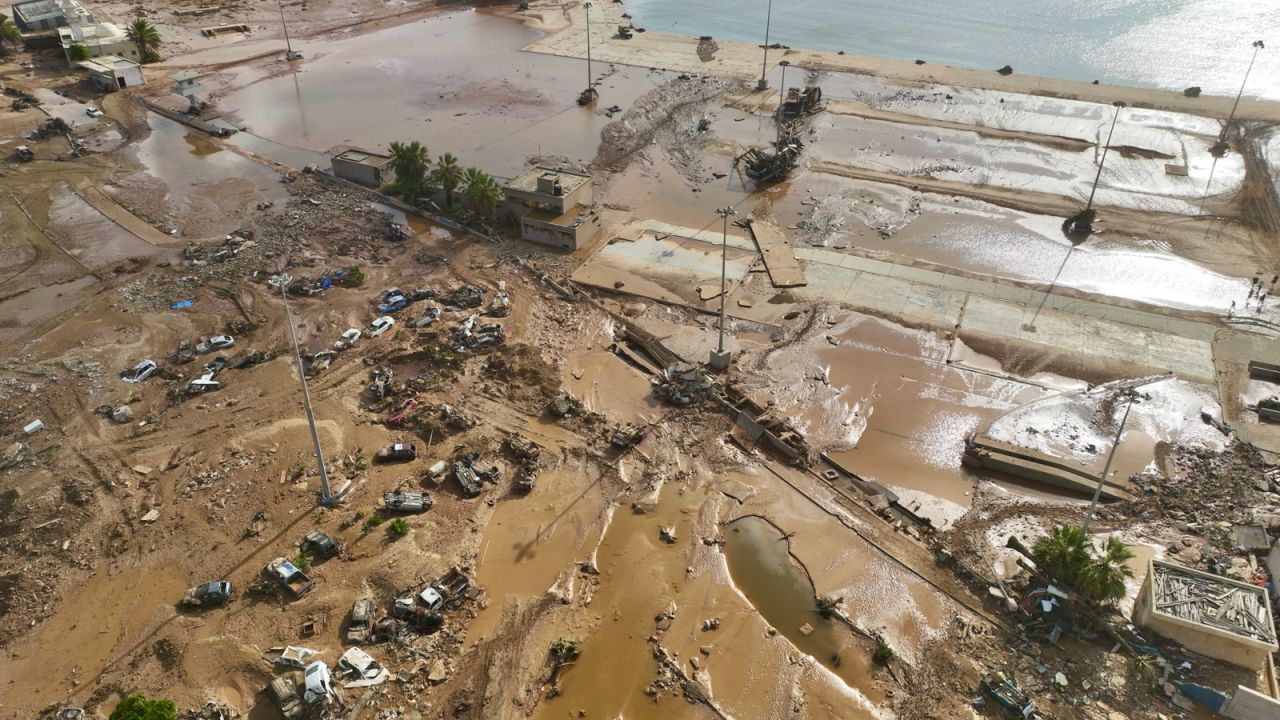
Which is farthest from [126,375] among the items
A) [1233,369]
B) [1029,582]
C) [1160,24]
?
[1160,24]

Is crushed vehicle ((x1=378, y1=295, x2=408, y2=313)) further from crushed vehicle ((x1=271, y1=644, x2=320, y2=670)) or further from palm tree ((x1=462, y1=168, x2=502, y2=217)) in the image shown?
crushed vehicle ((x1=271, y1=644, x2=320, y2=670))

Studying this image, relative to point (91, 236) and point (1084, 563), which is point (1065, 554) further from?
point (91, 236)

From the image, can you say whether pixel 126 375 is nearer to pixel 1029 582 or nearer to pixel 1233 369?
pixel 1029 582

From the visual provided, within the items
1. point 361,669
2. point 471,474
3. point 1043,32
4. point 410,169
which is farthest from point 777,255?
point 1043,32

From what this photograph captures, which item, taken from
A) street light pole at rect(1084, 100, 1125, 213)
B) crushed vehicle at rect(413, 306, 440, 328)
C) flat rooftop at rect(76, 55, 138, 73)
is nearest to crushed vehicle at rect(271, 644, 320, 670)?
crushed vehicle at rect(413, 306, 440, 328)

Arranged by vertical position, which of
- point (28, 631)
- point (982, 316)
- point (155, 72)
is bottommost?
point (28, 631)

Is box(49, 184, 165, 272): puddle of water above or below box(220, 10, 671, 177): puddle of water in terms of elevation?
below
